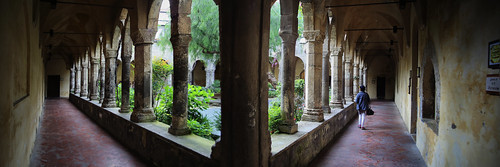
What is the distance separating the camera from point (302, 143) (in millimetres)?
4746

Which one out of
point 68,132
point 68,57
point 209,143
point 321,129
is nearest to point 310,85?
point 321,129

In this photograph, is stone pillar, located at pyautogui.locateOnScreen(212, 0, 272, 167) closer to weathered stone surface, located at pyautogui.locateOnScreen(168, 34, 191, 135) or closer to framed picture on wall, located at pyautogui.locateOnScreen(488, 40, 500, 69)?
weathered stone surface, located at pyautogui.locateOnScreen(168, 34, 191, 135)

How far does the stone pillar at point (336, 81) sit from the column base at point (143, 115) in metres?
5.77

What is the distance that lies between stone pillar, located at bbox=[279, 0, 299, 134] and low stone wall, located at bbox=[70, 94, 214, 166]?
4.66ft

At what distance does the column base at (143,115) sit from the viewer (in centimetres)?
608

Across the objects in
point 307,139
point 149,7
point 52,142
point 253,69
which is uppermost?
point 149,7

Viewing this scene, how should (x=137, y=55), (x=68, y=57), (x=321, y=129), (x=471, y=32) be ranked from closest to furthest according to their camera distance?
1. (x=471, y=32)
2. (x=321, y=129)
3. (x=137, y=55)
4. (x=68, y=57)

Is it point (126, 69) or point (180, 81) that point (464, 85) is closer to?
point (180, 81)

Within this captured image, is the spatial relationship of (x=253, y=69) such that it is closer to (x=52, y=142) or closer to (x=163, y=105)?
(x=163, y=105)

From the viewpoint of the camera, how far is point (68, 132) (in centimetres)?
823

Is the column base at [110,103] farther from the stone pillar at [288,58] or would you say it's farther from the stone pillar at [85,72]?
the stone pillar at [85,72]

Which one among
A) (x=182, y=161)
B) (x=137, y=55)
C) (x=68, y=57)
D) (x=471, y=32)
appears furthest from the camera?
(x=68, y=57)

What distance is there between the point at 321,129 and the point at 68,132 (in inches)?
265

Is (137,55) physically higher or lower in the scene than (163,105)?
higher
